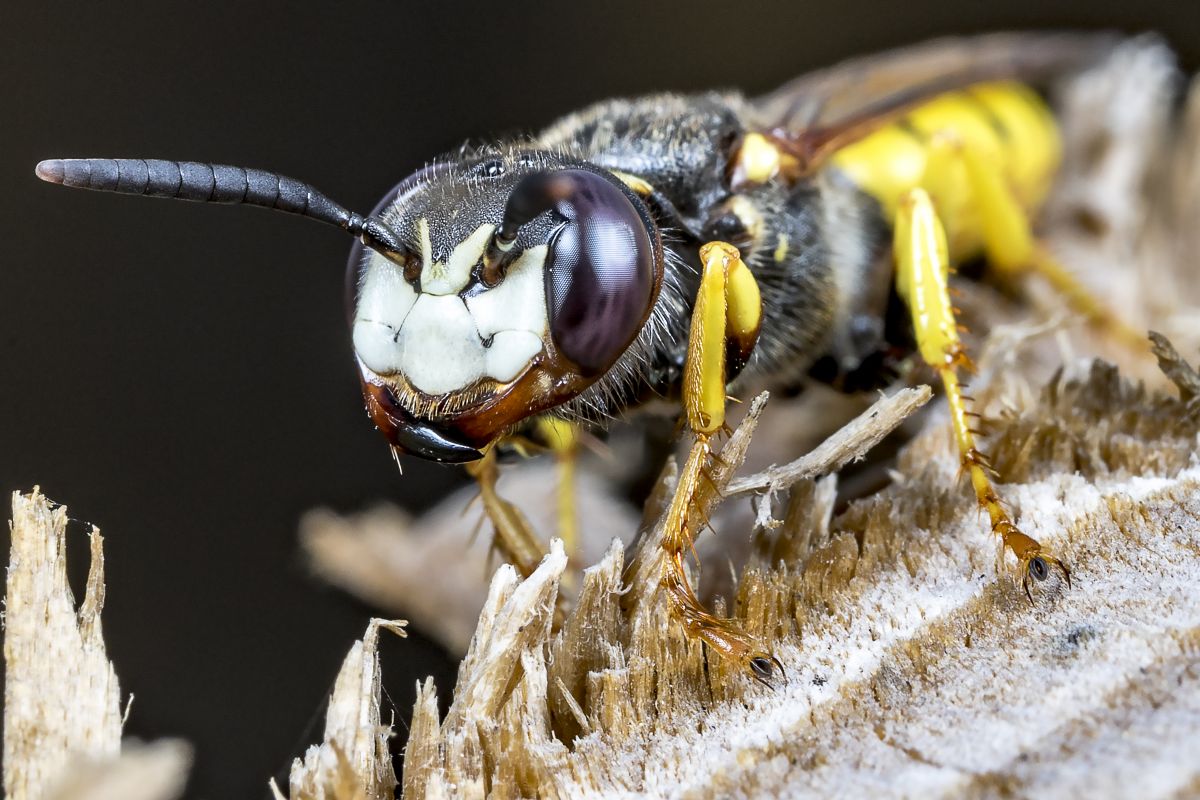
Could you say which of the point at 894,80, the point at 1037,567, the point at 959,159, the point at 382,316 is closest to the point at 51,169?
the point at 382,316

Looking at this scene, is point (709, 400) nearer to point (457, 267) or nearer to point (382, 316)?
point (457, 267)

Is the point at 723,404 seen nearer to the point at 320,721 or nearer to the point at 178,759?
the point at 178,759

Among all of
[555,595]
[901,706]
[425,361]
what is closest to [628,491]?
[425,361]

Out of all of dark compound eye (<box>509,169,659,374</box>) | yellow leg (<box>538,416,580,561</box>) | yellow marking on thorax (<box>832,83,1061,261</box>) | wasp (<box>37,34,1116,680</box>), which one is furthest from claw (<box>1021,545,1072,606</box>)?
yellow marking on thorax (<box>832,83,1061,261</box>)

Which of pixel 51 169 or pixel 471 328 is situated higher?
pixel 51 169

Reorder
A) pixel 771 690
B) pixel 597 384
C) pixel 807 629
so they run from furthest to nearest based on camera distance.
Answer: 1. pixel 597 384
2. pixel 807 629
3. pixel 771 690

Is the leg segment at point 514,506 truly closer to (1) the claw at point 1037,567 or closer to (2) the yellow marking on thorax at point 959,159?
(1) the claw at point 1037,567
